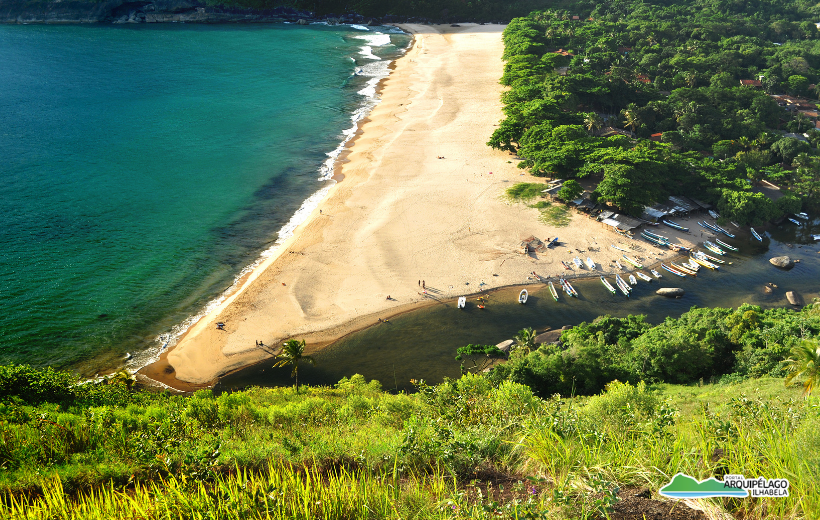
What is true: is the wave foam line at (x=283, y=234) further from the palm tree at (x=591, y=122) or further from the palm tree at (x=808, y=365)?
the palm tree at (x=808, y=365)

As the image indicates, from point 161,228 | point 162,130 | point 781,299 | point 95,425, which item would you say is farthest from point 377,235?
point 162,130

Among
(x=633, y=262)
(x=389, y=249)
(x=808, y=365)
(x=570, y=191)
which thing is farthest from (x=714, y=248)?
(x=389, y=249)

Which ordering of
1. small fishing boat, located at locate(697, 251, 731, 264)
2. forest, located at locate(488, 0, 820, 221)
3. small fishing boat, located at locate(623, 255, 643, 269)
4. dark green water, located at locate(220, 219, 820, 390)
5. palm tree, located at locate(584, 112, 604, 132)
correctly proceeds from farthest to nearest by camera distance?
palm tree, located at locate(584, 112, 604, 132) → forest, located at locate(488, 0, 820, 221) → small fishing boat, located at locate(697, 251, 731, 264) → small fishing boat, located at locate(623, 255, 643, 269) → dark green water, located at locate(220, 219, 820, 390)

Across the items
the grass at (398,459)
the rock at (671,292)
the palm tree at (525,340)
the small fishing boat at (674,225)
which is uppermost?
the grass at (398,459)

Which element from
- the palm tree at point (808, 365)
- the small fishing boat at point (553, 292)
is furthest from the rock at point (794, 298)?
the palm tree at point (808, 365)

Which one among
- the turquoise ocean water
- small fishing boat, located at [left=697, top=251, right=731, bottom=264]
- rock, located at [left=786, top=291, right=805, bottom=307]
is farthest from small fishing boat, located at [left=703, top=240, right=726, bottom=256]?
the turquoise ocean water

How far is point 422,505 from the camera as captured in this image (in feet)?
39.9

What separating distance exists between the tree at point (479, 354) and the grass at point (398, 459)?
15.7m

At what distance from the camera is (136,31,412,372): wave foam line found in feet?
126

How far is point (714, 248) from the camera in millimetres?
51188

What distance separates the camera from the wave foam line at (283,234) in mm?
38531

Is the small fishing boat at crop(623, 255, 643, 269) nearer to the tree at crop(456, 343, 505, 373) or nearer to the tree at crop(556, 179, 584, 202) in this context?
the tree at crop(556, 179, 584, 202)

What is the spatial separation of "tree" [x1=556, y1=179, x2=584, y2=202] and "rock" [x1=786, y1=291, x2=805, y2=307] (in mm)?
22050

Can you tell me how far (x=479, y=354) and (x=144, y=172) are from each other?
50562 millimetres
